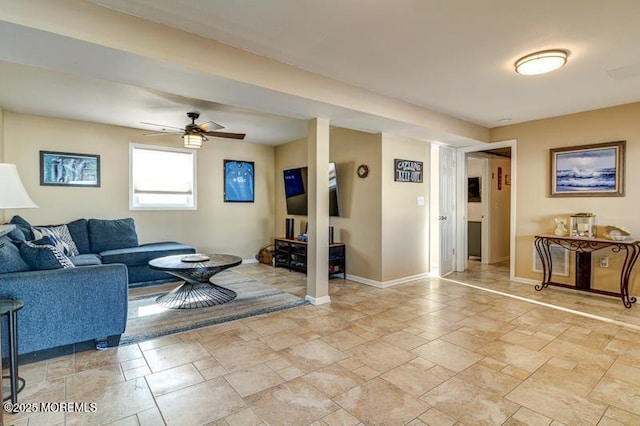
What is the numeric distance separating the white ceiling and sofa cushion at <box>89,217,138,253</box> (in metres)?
1.71

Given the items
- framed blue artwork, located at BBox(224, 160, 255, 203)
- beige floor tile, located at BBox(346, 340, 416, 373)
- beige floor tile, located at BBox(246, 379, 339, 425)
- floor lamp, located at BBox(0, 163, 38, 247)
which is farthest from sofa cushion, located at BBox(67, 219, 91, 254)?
beige floor tile, located at BBox(346, 340, 416, 373)

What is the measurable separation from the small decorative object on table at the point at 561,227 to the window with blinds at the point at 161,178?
593 centimetres

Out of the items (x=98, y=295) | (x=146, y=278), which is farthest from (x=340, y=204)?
(x=98, y=295)

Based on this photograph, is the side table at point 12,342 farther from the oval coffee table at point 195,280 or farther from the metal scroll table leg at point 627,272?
the metal scroll table leg at point 627,272

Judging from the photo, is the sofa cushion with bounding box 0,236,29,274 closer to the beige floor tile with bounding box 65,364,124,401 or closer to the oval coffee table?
the beige floor tile with bounding box 65,364,124,401

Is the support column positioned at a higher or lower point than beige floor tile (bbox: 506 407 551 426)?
higher

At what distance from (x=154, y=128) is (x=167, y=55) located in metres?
3.54

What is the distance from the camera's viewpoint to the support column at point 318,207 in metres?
3.96

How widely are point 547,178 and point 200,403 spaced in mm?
5265

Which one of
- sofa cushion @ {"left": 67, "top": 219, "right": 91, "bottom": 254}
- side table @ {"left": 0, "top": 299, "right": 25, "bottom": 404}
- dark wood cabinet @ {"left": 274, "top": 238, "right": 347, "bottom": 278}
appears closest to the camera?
side table @ {"left": 0, "top": 299, "right": 25, "bottom": 404}

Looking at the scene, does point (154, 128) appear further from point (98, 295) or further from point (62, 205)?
point (98, 295)

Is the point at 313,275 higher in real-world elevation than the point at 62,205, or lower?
lower

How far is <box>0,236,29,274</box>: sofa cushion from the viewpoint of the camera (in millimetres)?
2365

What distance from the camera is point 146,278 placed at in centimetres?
486
